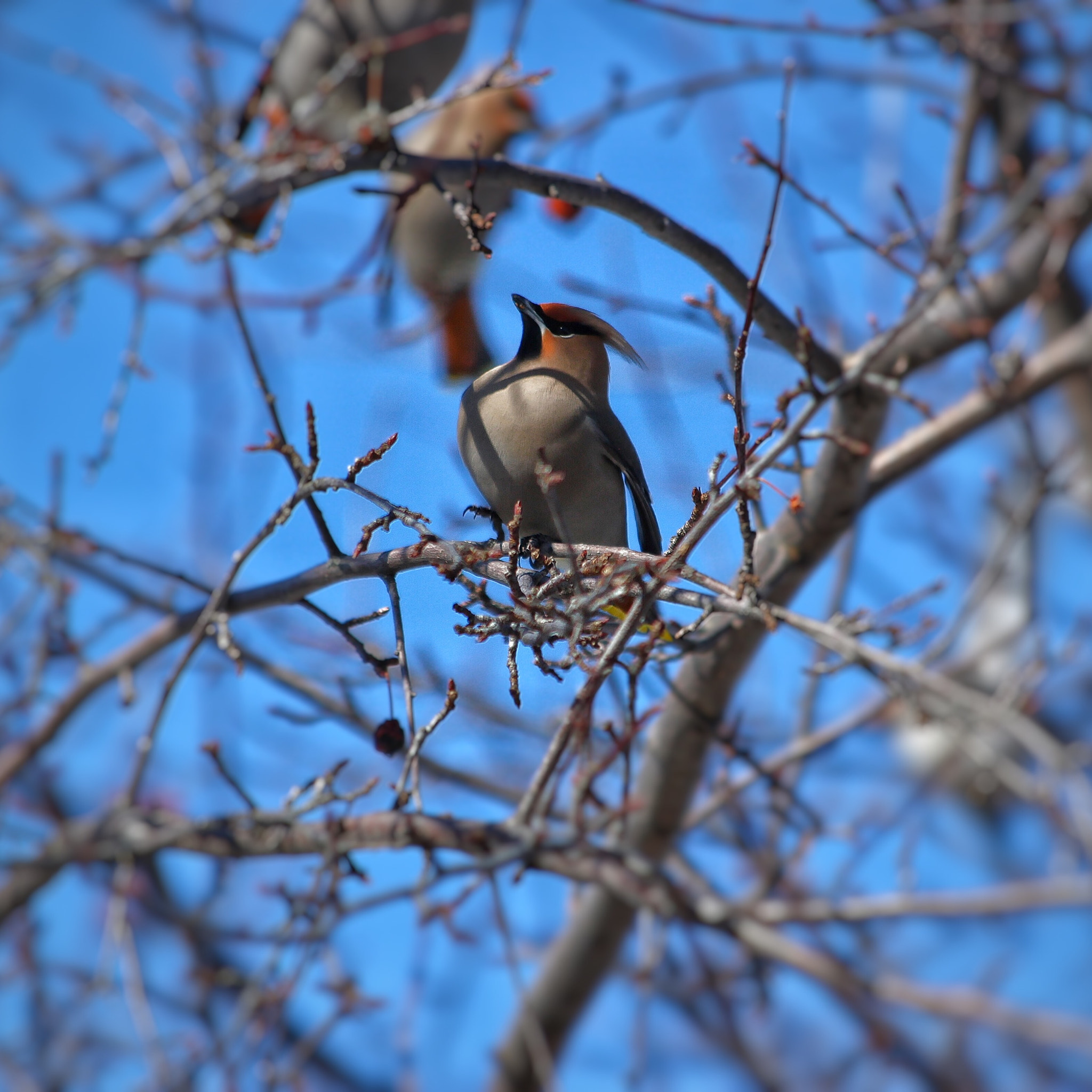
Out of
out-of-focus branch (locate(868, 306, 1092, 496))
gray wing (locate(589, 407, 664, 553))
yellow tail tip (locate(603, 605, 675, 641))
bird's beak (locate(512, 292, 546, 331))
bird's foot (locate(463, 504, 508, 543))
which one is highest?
out-of-focus branch (locate(868, 306, 1092, 496))

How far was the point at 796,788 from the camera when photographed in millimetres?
4008

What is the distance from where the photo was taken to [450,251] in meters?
1.67

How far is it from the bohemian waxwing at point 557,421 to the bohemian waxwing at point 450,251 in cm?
6

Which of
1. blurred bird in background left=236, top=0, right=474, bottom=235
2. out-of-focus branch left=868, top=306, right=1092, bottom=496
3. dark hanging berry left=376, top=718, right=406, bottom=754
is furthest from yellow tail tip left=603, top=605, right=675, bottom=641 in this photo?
blurred bird in background left=236, top=0, right=474, bottom=235

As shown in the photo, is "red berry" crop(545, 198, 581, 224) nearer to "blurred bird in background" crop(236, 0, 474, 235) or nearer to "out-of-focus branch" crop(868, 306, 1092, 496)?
"out-of-focus branch" crop(868, 306, 1092, 496)

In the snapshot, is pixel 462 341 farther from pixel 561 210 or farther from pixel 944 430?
pixel 944 430

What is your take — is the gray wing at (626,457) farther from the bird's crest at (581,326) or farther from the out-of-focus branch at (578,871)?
the out-of-focus branch at (578,871)

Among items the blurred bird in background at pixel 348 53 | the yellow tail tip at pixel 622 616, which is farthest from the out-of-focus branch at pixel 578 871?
the blurred bird in background at pixel 348 53

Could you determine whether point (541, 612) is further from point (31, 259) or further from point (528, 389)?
point (31, 259)

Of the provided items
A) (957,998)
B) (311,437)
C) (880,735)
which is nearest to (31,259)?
(311,437)

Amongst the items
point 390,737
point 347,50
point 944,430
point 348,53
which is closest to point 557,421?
point 390,737

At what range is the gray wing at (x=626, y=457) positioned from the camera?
4.77ft

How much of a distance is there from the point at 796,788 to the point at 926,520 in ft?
10.5

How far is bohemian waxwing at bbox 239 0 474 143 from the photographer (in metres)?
3.32
